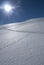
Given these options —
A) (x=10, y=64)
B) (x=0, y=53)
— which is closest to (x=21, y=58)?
(x=10, y=64)

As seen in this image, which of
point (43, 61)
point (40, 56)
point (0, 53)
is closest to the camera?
point (43, 61)

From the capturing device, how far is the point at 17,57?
4.60ft

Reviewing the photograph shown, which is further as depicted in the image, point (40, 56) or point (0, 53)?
point (0, 53)

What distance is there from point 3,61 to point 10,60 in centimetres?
8

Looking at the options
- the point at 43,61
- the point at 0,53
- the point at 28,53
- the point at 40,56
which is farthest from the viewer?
the point at 0,53

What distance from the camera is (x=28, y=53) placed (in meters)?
1.47

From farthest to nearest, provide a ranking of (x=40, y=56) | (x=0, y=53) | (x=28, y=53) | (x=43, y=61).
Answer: (x=0, y=53) < (x=28, y=53) < (x=40, y=56) < (x=43, y=61)

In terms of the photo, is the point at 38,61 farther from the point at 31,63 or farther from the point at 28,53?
the point at 28,53

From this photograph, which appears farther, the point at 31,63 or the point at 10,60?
the point at 10,60

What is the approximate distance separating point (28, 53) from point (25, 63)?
250 mm

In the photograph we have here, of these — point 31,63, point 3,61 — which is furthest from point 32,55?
point 3,61

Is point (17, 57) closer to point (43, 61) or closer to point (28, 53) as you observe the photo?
point (28, 53)

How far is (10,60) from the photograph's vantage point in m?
1.34

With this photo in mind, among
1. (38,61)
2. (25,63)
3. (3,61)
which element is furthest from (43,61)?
(3,61)
